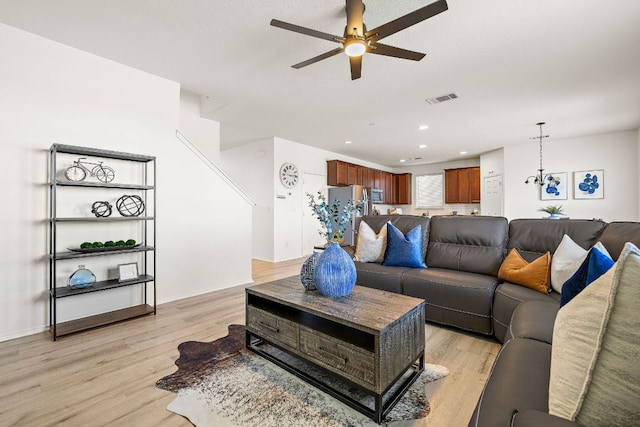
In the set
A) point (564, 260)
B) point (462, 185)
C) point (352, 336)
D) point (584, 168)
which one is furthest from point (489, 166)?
point (352, 336)

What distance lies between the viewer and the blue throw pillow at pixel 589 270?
38.6 inches

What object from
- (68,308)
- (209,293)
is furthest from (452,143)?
(68,308)

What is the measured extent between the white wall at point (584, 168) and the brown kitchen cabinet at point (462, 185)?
4.10 ft

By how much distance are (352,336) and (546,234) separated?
6.79ft

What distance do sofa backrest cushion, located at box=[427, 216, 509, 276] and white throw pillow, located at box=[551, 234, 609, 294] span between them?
53 cm

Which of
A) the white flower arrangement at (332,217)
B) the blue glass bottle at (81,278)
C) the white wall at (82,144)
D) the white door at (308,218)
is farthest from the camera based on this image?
the white door at (308,218)

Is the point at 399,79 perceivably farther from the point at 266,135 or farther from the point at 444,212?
the point at 444,212

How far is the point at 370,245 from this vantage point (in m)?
3.21

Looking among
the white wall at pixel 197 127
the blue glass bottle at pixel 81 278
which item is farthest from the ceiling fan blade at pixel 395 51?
the white wall at pixel 197 127

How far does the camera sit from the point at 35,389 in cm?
175

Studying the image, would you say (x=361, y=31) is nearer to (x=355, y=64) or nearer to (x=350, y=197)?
(x=355, y=64)

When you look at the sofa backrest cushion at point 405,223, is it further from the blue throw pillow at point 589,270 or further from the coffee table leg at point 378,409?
the blue throw pillow at point 589,270

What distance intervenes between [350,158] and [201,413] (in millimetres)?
7106

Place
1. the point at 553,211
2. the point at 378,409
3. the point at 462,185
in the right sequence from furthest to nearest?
1. the point at 462,185
2. the point at 553,211
3. the point at 378,409
